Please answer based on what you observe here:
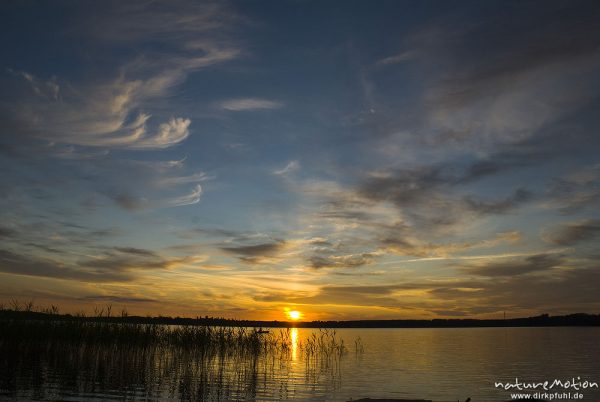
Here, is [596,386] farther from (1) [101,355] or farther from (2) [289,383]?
(1) [101,355]

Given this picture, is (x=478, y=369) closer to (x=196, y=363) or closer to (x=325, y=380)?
(x=325, y=380)

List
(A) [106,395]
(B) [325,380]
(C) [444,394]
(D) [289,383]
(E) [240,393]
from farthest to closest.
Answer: (B) [325,380], (D) [289,383], (C) [444,394], (E) [240,393], (A) [106,395]

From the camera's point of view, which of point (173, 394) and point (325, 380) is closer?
point (173, 394)

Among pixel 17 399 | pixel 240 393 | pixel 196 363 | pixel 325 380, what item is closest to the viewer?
pixel 17 399

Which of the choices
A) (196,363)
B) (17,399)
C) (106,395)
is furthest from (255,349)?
(17,399)

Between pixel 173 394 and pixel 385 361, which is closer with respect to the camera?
pixel 173 394

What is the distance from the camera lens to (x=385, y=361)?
4612cm

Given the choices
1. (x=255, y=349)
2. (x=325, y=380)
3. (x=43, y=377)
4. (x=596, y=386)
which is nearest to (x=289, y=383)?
(x=325, y=380)

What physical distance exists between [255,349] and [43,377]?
76.2 feet

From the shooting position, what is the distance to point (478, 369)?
39281 millimetres

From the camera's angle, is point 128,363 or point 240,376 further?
point 128,363

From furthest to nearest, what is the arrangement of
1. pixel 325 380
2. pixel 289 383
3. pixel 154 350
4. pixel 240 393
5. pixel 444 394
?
pixel 154 350 < pixel 325 380 < pixel 289 383 < pixel 444 394 < pixel 240 393

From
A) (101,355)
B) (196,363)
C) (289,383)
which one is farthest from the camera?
(196,363)

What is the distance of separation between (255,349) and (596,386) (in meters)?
28.7
